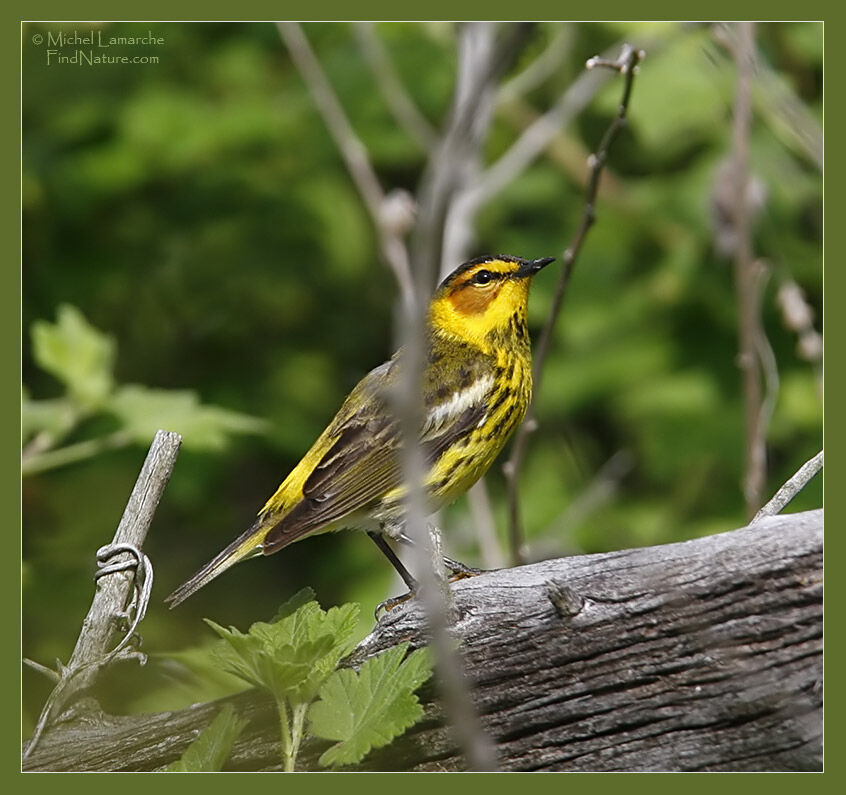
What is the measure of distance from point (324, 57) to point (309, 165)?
0.46 meters

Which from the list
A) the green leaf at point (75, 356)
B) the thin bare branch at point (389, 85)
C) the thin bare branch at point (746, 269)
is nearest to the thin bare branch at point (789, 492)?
the thin bare branch at point (746, 269)

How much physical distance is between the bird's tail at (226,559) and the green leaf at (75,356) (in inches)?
33.9

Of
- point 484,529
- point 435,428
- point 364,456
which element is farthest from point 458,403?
point 484,529

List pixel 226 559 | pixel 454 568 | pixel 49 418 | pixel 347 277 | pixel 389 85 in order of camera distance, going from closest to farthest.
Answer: pixel 226 559
pixel 454 568
pixel 49 418
pixel 389 85
pixel 347 277

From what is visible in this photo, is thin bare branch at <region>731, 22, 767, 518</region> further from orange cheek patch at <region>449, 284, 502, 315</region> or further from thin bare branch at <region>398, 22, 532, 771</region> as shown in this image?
thin bare branch at <region>398, 22, 532, 771</region>

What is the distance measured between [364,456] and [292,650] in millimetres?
853

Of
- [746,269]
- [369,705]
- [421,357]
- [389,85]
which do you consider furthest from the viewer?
[389,85]

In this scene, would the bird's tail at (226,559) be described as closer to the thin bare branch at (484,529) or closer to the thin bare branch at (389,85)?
the thin bare branch at (484,529)

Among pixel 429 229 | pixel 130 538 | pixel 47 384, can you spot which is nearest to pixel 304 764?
pixel 130 538

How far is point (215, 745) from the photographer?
2818mm

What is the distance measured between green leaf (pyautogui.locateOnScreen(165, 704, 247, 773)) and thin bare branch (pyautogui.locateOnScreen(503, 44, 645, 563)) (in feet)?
3.16

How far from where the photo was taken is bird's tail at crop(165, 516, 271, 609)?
319cm

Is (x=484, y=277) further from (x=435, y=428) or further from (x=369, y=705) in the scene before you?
(x=369, y=705)

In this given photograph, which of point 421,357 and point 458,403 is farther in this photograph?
point 458,403
